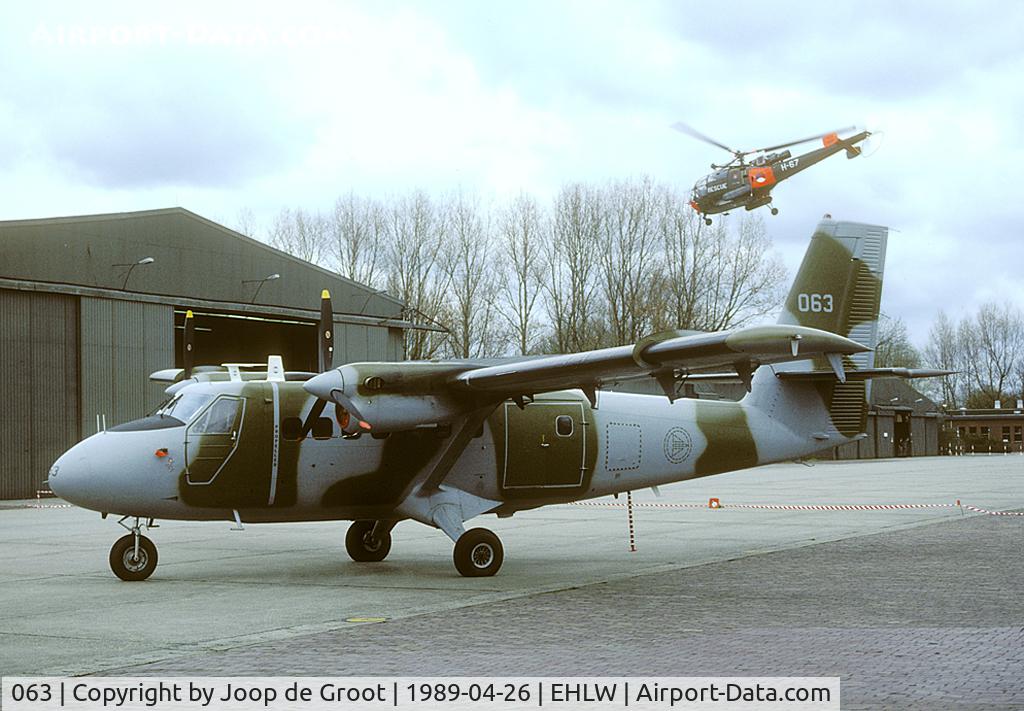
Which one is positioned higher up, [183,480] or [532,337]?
[532,337]

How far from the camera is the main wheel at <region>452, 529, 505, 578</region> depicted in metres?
15.0

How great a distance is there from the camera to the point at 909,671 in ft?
28.0

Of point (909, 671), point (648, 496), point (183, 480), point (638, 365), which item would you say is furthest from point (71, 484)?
point (648, 496)

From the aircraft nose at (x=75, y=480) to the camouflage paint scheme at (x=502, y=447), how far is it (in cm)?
2

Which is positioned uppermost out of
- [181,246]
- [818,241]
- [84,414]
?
[181,246]

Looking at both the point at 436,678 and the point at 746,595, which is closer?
the point at 436,678

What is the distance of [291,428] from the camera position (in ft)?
50.0

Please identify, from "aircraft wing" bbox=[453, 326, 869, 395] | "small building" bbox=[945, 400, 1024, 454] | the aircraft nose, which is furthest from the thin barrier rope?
"small building" bbox=[945, 400, 1024, 454]

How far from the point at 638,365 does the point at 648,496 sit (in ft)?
75.1

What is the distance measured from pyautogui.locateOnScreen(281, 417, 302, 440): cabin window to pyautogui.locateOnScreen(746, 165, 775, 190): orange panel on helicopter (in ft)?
99.7

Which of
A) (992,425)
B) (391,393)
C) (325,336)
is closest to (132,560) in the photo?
(391,393)

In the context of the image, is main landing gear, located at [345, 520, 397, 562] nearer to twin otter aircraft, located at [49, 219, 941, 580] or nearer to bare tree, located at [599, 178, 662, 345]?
twin otter aircraft, located at [49, 219, 941, 580]

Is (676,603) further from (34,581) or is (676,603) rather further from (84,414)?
(84,414)

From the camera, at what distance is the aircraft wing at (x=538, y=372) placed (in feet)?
39.5
